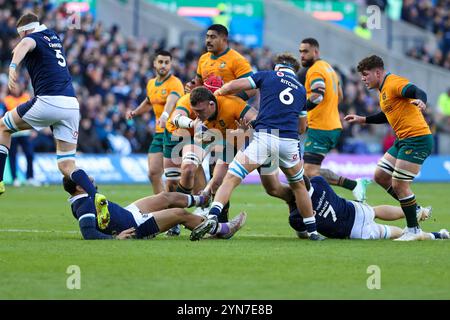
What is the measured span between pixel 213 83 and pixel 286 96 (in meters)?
1.95

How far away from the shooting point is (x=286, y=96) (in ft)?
38.7

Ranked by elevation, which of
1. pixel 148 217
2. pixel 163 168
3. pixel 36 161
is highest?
pixel 148 217

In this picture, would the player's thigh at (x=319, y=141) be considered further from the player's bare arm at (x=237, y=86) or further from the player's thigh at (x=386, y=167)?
the player's bare arm at (x=237, y=86)

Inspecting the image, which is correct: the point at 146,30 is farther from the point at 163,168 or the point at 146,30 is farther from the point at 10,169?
the point at 163,168

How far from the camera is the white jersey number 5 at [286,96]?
38.6ft

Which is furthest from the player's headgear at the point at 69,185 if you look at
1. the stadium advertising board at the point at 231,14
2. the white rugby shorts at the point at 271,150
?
the stadium advertising board at the point at 231,14

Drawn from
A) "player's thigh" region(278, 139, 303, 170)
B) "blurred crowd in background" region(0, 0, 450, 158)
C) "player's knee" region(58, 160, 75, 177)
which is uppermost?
"player's thigh" region(278, 139, 303, 170)

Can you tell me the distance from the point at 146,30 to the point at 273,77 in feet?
75.5

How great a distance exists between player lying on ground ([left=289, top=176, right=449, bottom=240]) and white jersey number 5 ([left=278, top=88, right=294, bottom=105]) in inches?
38.9

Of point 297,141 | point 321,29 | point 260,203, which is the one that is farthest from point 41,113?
point 321,29

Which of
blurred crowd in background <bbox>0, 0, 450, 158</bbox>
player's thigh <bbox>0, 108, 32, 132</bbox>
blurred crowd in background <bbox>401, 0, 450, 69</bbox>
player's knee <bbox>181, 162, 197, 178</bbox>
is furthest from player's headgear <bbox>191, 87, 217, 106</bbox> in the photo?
blurred crowd in background <bbox>401, 0, 450, 69</bbox>

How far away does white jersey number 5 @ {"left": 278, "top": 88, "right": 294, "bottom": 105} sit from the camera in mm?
11773

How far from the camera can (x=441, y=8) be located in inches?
1593

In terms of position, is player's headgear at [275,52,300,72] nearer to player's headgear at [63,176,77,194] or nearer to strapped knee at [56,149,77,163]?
player's headgear at [63,176,77,194]
